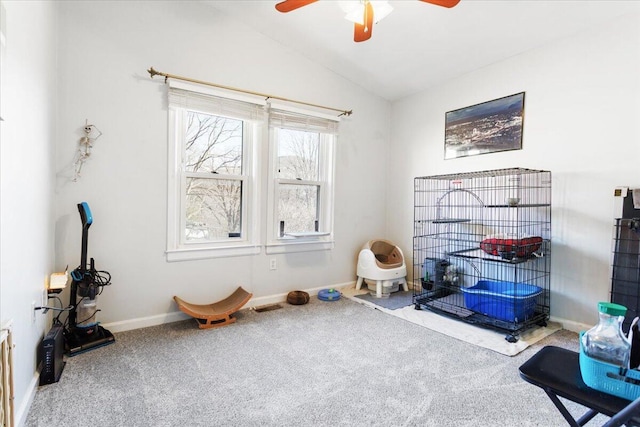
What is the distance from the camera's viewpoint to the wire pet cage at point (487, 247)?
9.23 ft

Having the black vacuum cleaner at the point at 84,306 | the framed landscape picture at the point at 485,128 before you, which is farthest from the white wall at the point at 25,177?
the framed landscape picture at the point at 485,128

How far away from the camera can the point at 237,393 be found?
192 centimetres

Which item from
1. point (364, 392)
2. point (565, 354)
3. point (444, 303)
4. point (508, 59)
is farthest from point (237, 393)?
point (508, 59)

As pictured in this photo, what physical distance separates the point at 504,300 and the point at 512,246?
1.59 feet

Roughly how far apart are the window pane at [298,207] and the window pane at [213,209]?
51 centimetres

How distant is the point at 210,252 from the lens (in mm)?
3219

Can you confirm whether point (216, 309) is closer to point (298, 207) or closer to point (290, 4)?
point (298, 207)

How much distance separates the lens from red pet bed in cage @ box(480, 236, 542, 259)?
269 cm

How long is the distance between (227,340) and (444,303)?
7.18 feet

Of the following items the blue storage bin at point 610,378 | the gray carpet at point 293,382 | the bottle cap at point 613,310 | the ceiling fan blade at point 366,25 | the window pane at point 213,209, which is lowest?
the gray carpet at point 293,382

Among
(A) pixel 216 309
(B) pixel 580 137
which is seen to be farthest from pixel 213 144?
(B) pixel 580 137

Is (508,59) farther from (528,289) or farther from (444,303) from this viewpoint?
(444,303)

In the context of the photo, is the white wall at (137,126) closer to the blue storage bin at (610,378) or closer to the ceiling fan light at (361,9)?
the ceiling fan light at (361,9)

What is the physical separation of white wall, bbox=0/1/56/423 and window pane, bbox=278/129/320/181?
6.65 feet
